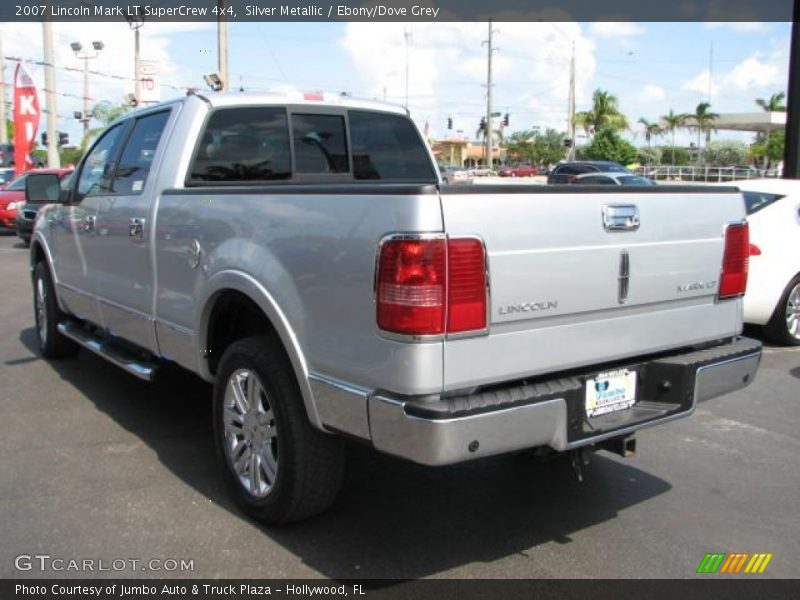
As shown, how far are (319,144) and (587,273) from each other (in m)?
2.45

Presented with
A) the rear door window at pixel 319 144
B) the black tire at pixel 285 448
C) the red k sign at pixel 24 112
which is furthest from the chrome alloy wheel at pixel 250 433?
the red k sign at pixel 24 112

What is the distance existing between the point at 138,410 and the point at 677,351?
371 centimetres

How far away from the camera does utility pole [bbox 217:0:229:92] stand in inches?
869

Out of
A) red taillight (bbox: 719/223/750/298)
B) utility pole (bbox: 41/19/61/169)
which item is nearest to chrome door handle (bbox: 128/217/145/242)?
red taillight (bbox: 719/223/750/298)

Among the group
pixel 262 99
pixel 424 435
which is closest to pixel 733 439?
pixel 424 435

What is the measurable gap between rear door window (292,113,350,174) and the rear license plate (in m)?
2.51

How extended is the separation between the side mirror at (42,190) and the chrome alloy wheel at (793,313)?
6695 mm

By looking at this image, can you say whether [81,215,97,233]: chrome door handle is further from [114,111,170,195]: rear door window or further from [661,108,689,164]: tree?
[661,108,689,164]: tree

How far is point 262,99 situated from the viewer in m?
4.92

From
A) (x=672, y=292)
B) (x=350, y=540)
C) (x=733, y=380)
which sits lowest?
(x=350, y=540)

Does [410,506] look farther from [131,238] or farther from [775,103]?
[775,103]

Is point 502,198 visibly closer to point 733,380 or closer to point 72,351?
point 733,380

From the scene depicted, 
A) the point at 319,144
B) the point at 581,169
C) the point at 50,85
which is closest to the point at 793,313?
the point at 319,144

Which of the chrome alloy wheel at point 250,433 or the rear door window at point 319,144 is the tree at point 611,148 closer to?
the rear door window at point 319,144
